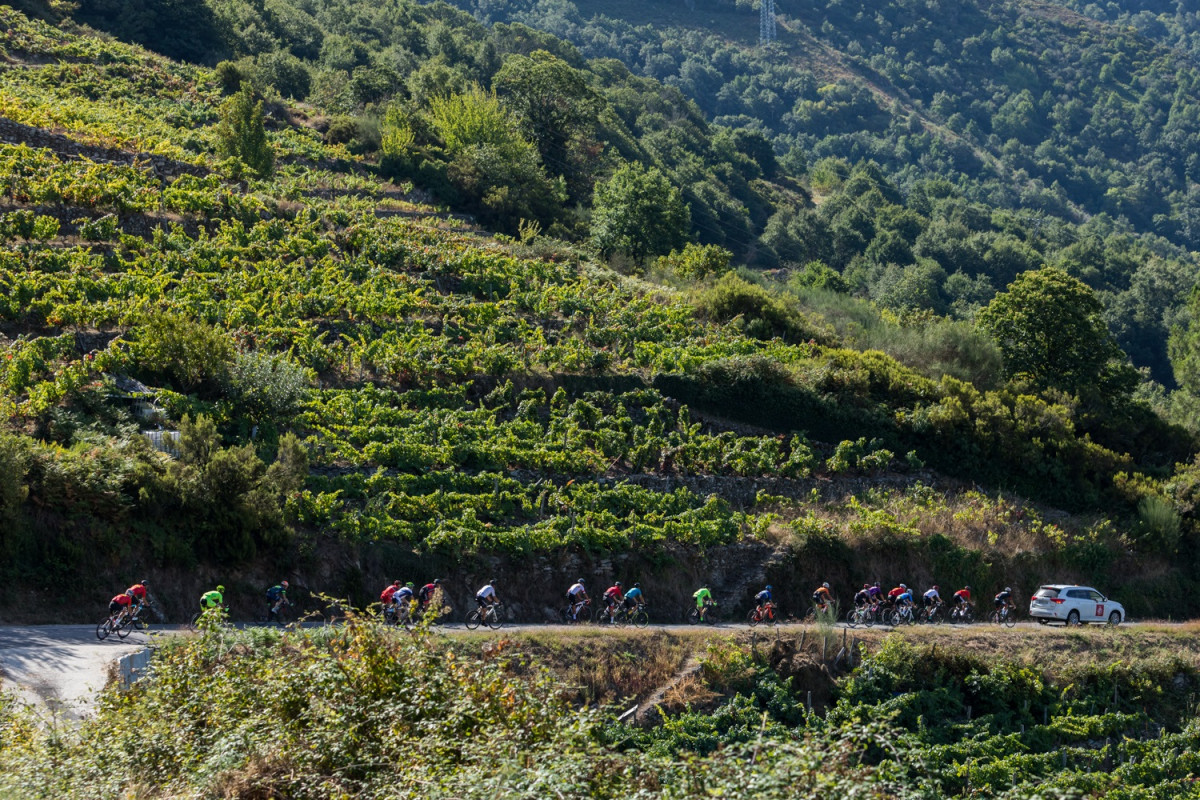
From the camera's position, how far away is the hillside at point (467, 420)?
25594 millimetres

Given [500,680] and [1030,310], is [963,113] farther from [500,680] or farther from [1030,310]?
[500,680]

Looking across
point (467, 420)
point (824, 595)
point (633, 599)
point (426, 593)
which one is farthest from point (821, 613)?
point (467, 420)

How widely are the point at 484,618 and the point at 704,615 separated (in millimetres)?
5825

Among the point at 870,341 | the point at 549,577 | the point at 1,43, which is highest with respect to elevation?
the point at 1,43

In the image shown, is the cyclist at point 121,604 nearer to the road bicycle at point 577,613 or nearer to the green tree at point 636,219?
the road bicycle at point 577,613

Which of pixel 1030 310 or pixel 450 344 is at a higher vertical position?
pixel 1030 310

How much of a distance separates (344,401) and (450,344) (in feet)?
18.6

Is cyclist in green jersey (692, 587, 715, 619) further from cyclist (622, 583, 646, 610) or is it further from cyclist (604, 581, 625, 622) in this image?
cyclist (604, 581, 625, 622)

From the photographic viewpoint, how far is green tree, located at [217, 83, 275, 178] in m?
49.9

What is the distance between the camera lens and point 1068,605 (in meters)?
29.4

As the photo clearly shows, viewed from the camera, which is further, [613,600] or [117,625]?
[613,600]

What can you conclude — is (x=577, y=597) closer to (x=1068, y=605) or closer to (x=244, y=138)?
(x=1068, y=605)

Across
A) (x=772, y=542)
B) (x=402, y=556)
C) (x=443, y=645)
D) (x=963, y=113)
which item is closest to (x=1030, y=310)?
(x=772, y=542)

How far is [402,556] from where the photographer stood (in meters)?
26.5
